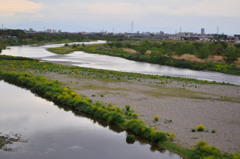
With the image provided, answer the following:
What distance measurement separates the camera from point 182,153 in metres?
13.6

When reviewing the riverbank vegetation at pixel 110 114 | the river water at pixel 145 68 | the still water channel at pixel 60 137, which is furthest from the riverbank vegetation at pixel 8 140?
the river water at pixel 145 68

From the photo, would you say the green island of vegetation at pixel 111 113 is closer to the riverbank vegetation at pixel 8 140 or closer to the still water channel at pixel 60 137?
the riverbank vegetation at pixel 8 140

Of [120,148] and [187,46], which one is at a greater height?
[187,46]

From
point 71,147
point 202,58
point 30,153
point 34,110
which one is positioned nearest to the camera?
point 30,153

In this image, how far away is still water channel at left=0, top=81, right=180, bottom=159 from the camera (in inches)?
534

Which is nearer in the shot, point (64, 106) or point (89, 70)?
point (64, 106)

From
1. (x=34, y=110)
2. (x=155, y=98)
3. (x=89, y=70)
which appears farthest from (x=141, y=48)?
(x=34, y=110)

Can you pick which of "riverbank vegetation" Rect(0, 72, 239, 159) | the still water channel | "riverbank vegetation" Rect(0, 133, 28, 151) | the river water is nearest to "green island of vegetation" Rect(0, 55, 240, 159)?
"riverbank vegetation" Rect(0, 72, 239, 159)

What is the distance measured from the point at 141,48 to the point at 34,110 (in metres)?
55.4

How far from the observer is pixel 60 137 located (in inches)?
617

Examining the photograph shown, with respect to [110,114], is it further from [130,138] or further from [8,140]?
[8,140]

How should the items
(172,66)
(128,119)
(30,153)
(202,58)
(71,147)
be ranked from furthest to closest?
(202,58)
(172,66)
(128,119)
(71,147)
(30,153)

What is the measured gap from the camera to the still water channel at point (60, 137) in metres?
13.6

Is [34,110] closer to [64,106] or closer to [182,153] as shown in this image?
[64,106]
